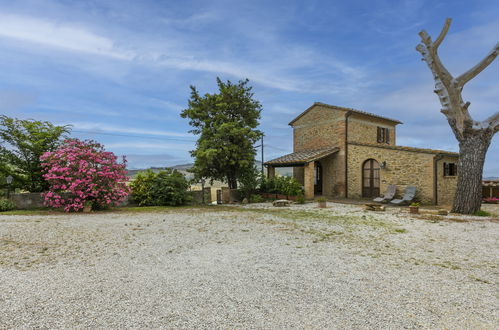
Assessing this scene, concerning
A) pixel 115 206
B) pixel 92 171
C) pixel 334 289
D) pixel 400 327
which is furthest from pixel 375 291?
pixel 115 206

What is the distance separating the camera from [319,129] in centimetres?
2022

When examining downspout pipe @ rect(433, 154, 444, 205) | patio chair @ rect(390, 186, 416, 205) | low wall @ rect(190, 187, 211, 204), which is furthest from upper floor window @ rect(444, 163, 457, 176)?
low wall @ rect(190, 187, 211, 204)

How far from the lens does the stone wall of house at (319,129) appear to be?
18703 millimetres

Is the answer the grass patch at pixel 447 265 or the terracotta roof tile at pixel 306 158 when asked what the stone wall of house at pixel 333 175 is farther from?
the grass patch at pixel 447 265

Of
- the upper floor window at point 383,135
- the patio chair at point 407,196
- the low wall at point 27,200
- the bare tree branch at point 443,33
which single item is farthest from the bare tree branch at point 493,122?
the low wall at point 27,200

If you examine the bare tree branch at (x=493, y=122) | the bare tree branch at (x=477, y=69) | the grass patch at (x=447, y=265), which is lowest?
the grass patch at (x=447, y=265)

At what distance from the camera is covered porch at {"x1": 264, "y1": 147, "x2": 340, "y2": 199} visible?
17.0 meters

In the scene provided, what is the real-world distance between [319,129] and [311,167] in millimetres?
4519

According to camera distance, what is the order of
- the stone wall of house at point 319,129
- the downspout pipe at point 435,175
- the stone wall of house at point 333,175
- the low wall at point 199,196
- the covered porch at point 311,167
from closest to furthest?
the downspout pipe at point 435,175
the low wall at point 199,196
the covered porch at point 311,167
the stone wall of house at point 333,175
the stone wall of house at point 319,129

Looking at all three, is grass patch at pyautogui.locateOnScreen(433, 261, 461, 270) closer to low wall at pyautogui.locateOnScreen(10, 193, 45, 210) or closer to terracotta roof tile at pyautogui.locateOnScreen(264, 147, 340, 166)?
terracotta roof tile at pyautogui.locateOnScreen(264, 147, 340, 166)

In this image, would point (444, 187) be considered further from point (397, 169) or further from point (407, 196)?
point (397, 169)

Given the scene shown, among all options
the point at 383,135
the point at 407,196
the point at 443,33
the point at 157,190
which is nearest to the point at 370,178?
the point at 407,196

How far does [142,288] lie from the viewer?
3.75 metres

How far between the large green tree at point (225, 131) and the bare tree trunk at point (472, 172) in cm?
1033
